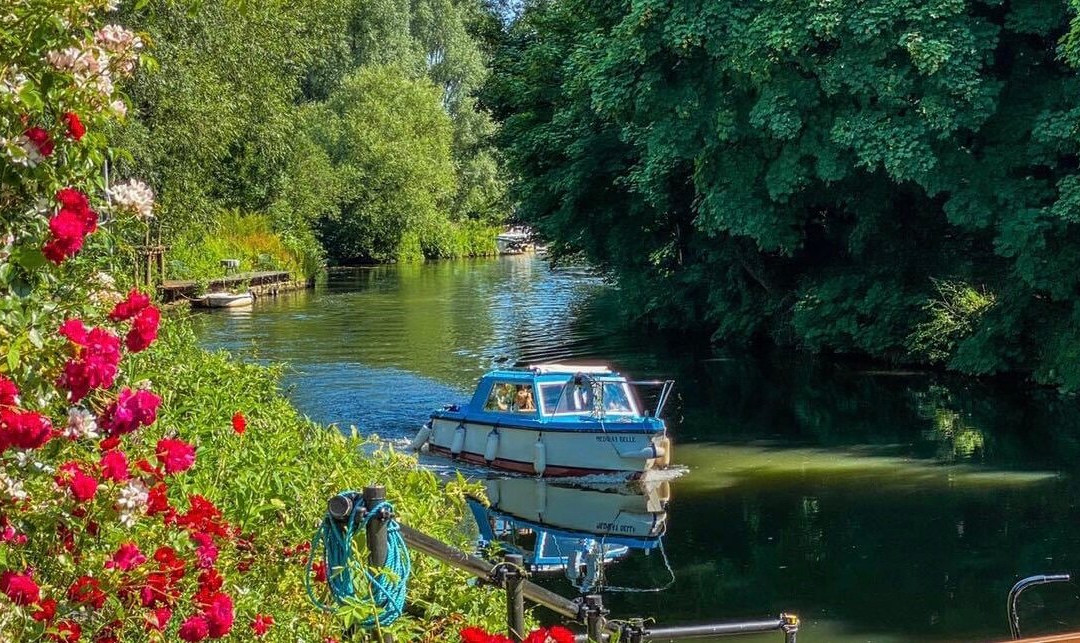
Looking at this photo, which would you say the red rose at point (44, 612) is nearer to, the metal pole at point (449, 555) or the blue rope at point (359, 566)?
the blue rope at point (359, 566)

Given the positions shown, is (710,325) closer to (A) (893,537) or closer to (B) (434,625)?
(A) (893,537)

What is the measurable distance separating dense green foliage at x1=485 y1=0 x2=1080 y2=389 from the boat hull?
336 inches

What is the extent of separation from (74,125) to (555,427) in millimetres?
16688

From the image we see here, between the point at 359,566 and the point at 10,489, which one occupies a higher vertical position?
the point at 10,489

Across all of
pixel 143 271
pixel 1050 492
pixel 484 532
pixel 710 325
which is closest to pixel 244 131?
pixel 143 271

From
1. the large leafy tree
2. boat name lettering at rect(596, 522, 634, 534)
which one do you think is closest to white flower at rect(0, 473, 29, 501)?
boat name lettering at rect(596, 522, 634, 534)

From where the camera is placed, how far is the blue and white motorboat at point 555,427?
67.4ft

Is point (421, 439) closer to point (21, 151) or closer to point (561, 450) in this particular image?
point (561, 450)

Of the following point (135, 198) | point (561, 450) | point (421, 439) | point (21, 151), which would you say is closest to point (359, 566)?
point (135, 198)

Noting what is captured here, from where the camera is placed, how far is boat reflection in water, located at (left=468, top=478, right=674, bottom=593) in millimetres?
16188

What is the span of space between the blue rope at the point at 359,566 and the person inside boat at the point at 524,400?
1704 centimetres

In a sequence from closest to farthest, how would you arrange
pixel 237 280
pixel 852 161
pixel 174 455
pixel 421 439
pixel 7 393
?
pixel 7 393 < pixel 174 455 < pixel 421 439 < pixel 852 161 < pixel 237 280

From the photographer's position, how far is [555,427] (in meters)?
21.2

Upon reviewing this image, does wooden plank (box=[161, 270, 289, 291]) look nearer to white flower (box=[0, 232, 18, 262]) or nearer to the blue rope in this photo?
white flower (box=[0, 232, 18, 262])
